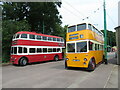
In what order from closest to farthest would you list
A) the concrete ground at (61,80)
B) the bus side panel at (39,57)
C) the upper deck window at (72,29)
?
the concrete ground at (61,80)
the upper deck window at (72,29)
the bus side panel at (39,57)

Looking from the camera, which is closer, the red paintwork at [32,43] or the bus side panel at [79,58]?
→ the bus side panel at [79,58]

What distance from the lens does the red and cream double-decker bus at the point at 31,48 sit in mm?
12133

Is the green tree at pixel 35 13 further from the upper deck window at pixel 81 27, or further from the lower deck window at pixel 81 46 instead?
the lower deck window at pixel 81 46

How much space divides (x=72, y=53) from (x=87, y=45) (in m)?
1.49

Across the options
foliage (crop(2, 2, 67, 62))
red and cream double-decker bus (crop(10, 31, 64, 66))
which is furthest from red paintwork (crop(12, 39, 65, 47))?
foliage (crop(2, 2, 67, 62))

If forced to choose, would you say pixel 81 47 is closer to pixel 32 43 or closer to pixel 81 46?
pixel 81 46

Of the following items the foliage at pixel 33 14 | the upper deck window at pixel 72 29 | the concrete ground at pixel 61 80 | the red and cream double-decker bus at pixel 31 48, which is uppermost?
the foliage at pixel 33 14

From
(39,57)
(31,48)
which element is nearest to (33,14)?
(31,48)

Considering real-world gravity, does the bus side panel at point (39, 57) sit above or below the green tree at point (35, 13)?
below

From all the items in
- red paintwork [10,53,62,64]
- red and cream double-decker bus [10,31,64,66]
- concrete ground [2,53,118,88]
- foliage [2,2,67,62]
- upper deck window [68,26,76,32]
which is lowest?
concrete ground [2,53,118,88]

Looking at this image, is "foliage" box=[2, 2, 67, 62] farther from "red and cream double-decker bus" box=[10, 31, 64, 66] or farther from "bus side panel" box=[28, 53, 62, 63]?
"bus side panel" box=[28, 53, 62, 63]

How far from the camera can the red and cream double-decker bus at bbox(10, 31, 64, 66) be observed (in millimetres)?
12133

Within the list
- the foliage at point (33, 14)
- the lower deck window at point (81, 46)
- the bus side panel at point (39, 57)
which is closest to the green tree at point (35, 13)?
the foliage at point (33, 14)

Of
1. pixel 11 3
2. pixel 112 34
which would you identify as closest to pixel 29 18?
pixel 11 3
